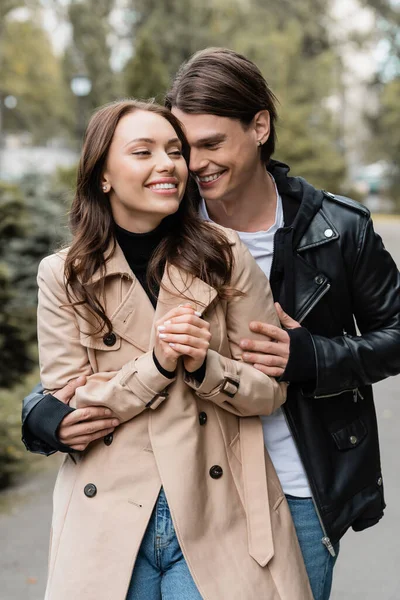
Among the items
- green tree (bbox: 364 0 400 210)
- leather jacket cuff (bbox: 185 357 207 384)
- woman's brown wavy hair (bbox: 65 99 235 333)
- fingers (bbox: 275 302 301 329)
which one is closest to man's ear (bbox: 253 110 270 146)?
woman's brown wavy hair (bbox: 65 99 235 333)

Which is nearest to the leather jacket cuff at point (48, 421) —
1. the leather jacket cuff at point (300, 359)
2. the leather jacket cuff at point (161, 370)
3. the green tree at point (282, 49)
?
the leather jacket cuff at point (161, 370)

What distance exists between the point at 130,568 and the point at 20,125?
5588cm

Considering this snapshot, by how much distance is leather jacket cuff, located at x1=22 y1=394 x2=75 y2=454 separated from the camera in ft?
7.80

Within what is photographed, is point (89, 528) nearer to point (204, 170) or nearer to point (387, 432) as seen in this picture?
point (204, 170)

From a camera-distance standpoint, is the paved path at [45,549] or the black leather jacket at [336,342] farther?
the paved path at [45,549]

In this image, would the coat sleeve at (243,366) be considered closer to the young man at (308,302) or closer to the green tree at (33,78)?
the young man at (308,302)

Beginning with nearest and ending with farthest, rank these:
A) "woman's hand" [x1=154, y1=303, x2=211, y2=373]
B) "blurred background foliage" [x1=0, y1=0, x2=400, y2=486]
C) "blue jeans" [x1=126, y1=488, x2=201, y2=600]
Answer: "woman's hand" [x1=154, y1=303, x2=211, y2=373]
"blue jeans" [x1=126, y1=488, x2=201, y2=600]
"blurred background foliage" [x1=0, y1=0, x2=400, y2=486]

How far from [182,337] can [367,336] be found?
0.78 meters

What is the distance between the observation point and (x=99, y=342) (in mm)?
2422

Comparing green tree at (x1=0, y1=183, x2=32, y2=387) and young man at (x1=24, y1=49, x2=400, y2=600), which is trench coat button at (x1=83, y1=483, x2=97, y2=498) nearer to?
A: young man at (x1=24, y1=49, x2=400, y2=600)

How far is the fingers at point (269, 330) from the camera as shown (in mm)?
2445

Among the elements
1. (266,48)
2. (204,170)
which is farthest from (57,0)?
(204,170)

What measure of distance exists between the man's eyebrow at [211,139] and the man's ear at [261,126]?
19cm

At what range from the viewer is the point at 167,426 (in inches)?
91.9
